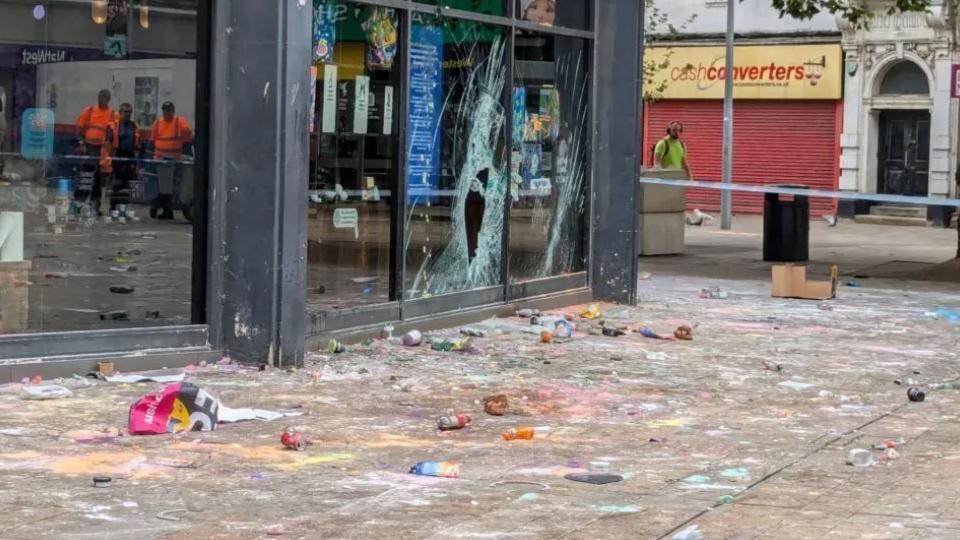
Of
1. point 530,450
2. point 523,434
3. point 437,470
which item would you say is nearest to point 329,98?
point 523,434

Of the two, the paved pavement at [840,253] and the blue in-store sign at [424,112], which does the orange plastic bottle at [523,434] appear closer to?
the blue in-store sign at [424,112]

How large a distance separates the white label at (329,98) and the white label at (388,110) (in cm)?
67

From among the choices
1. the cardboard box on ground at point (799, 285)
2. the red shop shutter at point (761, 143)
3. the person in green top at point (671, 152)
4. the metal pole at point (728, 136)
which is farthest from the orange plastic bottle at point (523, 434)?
the red shop shutter at point (761, 143)

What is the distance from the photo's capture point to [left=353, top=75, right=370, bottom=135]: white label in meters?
11.5

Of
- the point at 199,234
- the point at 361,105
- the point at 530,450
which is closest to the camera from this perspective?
the point at 530,450

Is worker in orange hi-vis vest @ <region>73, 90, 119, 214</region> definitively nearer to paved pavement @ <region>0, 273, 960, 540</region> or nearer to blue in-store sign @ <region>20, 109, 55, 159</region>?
blue in-store sign @ <region>20, 109, 55, 159</region>

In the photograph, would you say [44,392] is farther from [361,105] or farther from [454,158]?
[454,158]

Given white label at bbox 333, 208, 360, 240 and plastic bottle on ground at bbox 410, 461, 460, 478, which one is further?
white label at bbox 333, 208, 360, 240

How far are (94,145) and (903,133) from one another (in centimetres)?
2504

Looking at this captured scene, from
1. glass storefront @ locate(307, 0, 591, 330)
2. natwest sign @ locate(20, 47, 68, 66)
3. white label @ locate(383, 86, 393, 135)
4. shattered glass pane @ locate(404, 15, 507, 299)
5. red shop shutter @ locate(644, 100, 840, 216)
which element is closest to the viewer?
natwest sign @ locate(20, 47, 68, 66)

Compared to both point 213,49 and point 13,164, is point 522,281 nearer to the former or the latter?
point 213,49

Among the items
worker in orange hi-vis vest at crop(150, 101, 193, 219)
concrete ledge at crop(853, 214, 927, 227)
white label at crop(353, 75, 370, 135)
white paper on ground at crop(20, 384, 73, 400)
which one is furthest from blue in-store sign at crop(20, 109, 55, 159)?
concrete ledge at crop(853, 214, 927, 227)

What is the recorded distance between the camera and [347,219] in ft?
37.5

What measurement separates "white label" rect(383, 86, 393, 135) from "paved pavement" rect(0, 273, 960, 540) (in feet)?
5.46
